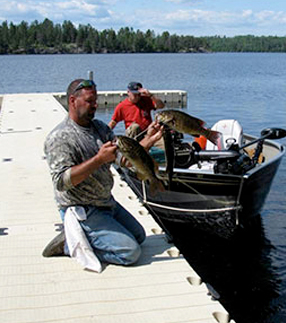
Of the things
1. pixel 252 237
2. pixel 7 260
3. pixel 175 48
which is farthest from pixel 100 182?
pixel 175 48

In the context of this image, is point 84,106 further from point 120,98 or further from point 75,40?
point 75,40

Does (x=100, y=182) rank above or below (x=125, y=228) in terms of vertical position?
above

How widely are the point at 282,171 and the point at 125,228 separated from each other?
8.14 m

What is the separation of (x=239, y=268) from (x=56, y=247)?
3.22 metres

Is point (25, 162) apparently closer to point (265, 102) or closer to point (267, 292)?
point (267, 292)

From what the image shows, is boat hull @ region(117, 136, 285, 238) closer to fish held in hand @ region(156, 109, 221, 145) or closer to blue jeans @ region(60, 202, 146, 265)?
fish held in hand @ region(156, 109, 221, 145)

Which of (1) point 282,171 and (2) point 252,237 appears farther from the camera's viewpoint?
(1) point 282,171

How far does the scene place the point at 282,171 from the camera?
12.4 metres

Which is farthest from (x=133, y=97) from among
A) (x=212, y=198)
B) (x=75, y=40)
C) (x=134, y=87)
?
(x=75, y=40)

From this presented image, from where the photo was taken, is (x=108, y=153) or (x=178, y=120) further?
(x=178, y=120)

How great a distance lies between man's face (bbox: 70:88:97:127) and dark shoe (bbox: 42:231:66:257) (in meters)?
1.13

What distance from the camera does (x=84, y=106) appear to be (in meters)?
4.59

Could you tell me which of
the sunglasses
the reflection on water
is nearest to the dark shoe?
the sunglasses

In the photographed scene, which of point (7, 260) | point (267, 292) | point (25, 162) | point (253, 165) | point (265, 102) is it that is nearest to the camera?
point (7, 260)
